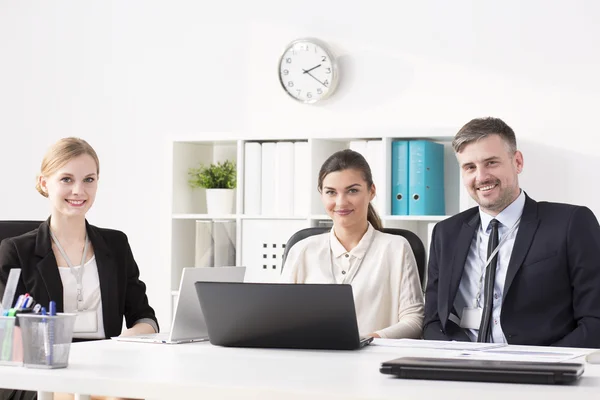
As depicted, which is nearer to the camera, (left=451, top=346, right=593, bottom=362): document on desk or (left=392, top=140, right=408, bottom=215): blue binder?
(left=451, top=346, right=593, bottom=362): document on desk

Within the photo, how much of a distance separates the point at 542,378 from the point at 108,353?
3.27ft

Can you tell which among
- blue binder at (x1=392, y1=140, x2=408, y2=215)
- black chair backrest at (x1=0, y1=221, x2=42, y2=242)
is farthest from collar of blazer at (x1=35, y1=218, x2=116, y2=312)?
blue binder at (x1=392, y1=140, x2=408, y2=215)

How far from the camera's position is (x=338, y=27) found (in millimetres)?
4500

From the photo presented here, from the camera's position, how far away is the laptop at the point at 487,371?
61.1 inches

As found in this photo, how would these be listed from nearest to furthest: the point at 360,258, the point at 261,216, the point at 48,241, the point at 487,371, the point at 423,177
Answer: the point at 487,371 → the point at 48,241 → the point at 360,258 → the point at 423,177 → the point at 261,216

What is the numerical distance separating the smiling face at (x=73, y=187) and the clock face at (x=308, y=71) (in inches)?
66.6

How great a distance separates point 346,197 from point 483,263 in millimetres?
535

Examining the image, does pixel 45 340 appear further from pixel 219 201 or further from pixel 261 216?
pixel 219 201

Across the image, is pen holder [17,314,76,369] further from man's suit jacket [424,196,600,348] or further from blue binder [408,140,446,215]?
blue binder [408,140,446,215]

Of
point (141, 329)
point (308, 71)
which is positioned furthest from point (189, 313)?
point (308, 71)

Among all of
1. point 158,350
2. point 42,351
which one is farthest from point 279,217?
point 42,351

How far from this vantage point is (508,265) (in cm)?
265

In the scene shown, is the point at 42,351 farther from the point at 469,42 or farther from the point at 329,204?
the point at 469,42

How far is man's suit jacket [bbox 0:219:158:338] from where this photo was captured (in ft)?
9.12
